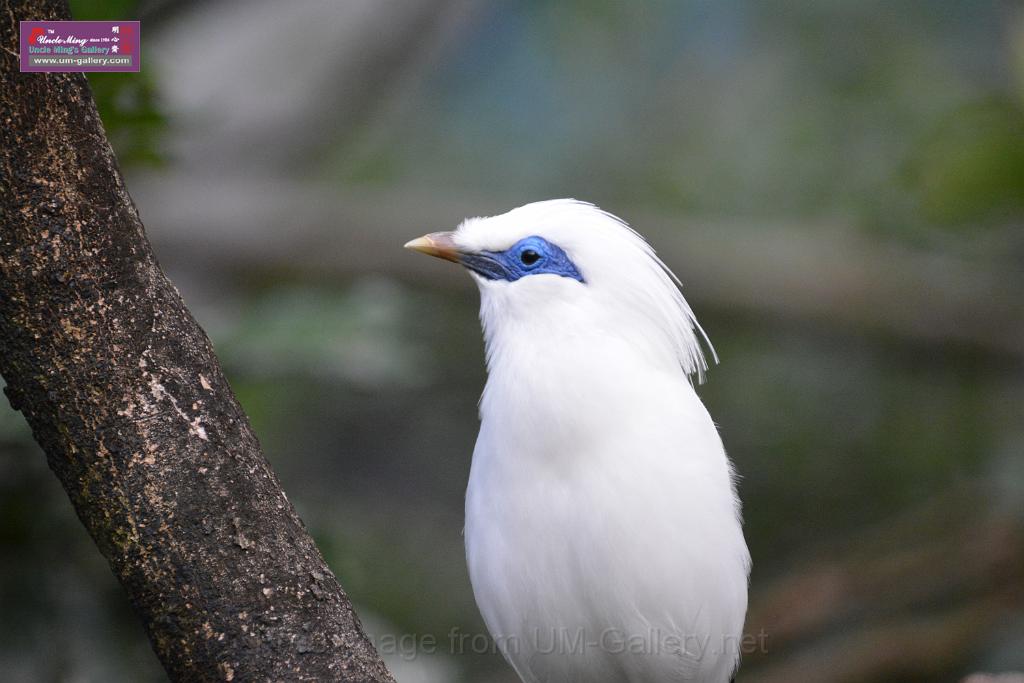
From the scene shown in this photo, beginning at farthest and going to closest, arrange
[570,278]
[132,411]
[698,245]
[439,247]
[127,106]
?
1. [698,245]
2. [127,106]
3. [439,247]
4. [570,278]
5. [132,411]

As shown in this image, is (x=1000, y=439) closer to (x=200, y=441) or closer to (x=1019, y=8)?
(x=1019, y=8)

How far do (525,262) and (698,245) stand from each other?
3.60 meters

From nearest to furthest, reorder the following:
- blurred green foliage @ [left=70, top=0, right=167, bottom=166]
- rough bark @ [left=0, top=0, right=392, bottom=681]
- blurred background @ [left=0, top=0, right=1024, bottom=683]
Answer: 1. rough bark @ [left=0, top=0, right=392, bottom=681]
2. blurred green foliage @ [left=70, top=0, right=167, bottom=166]
3. blurred background @ [left=0, top=0, right=1024, bottom=683]

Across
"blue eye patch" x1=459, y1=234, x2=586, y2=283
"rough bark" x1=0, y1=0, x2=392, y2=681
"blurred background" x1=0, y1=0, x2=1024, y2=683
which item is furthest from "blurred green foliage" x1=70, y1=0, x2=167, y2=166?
"rough bark" x1=0, y1=0, x2=392, y2=681

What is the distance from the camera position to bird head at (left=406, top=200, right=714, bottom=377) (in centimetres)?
317

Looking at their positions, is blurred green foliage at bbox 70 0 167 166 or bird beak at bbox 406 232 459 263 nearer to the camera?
bird beak at bbox 406 232 459 263

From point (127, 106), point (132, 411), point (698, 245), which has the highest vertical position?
point (127, 106)

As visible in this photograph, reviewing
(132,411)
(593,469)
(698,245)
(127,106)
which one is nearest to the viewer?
(132,411)

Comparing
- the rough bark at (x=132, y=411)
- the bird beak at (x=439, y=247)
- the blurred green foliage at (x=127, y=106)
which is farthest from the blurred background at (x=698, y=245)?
the rough bark at (x=132, y=411)

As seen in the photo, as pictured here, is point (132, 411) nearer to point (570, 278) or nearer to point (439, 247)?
point (439, 247)

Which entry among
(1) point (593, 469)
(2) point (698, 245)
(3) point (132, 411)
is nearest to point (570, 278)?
(1) point (593, 469)

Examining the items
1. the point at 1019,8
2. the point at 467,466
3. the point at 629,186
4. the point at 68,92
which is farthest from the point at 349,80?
the point at 68,92

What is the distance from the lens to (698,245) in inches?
262

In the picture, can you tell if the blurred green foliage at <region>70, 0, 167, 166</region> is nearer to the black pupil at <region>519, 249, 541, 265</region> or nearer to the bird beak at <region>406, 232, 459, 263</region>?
the bird beak at <region>406, 232, 459, 263</region>
